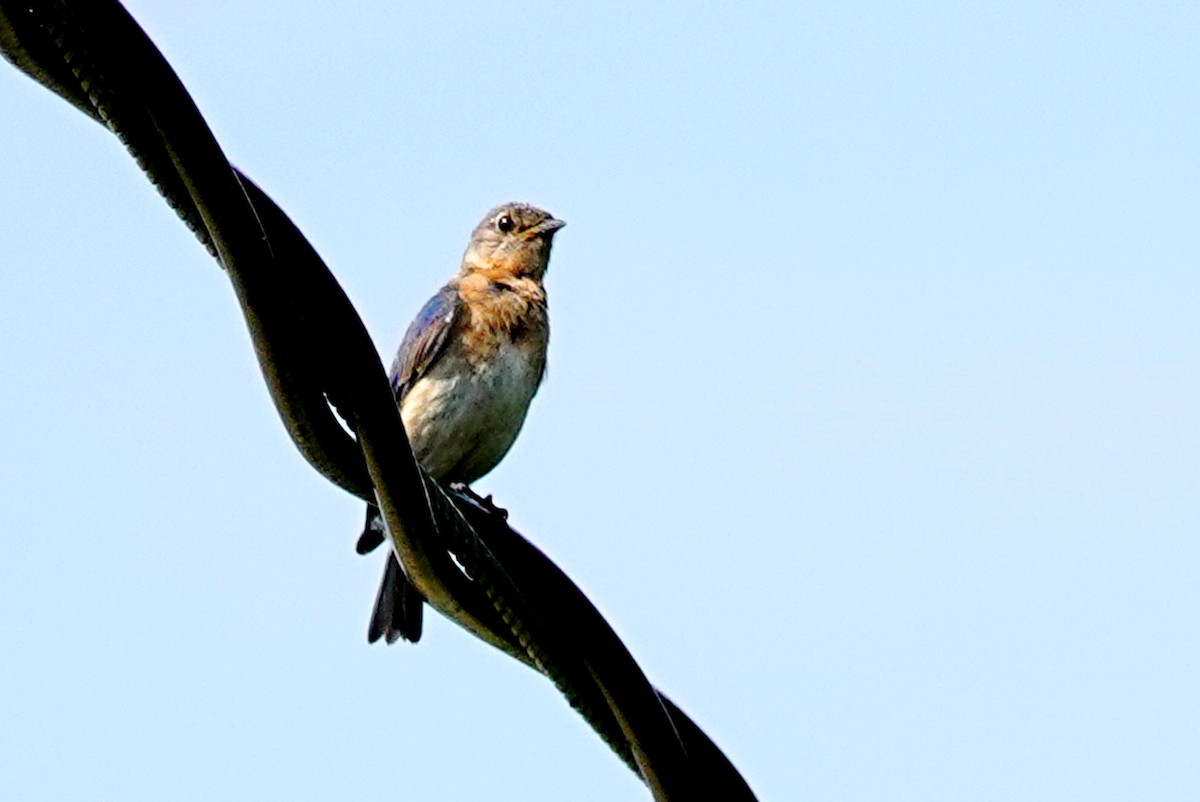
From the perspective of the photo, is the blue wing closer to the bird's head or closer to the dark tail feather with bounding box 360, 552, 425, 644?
the bird's head

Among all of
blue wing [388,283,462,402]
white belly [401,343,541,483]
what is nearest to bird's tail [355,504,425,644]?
white belly [401,343,541,483]

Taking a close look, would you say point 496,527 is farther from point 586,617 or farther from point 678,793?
point 678,793

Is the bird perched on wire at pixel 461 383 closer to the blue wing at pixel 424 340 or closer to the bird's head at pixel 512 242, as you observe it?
the blue wing at pixel 424 340

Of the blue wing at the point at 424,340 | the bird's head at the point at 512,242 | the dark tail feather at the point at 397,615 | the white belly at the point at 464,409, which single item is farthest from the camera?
the bird's head at the point at 512,242

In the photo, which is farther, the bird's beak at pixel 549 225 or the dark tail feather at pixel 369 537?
the bird's beak at pixel 549 225

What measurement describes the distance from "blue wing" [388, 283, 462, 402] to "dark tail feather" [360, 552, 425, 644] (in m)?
0.89

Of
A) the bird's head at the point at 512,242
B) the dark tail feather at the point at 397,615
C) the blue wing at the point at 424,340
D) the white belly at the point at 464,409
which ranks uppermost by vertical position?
the bird's head at the point at 512,242

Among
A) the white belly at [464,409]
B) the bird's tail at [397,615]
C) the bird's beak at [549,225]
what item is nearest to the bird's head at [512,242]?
the bird's beak at [549,225]

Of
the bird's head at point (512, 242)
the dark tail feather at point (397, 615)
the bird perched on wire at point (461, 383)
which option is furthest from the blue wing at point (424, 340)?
the dark tail feather at point (397, 615)

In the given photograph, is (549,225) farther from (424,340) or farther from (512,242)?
(424,340)

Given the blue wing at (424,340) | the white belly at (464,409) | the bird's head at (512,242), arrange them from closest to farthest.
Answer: the white belly at (464,409), the blue wing at (424,340), the bird's head at (512,242)

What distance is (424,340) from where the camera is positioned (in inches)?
380

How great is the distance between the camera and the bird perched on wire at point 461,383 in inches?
374

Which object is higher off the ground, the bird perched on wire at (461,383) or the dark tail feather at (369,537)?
the bird perched on wire at (461,383)
